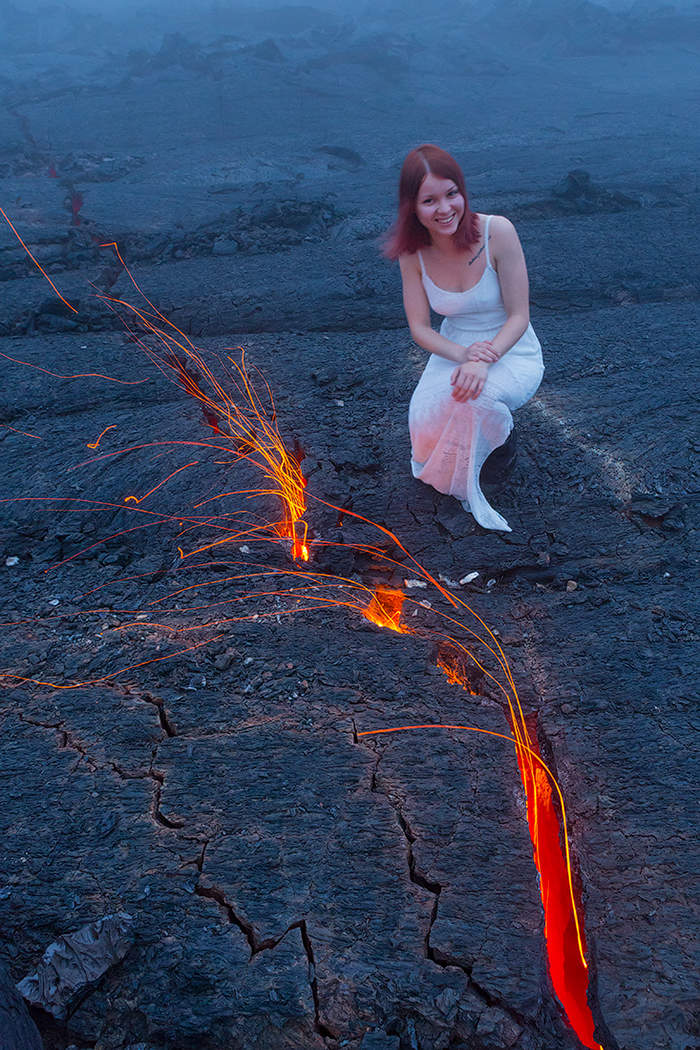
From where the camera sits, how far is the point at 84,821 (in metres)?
2.12

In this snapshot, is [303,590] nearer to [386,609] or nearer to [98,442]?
[386,609]

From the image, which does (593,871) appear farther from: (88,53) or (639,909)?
(88,53)

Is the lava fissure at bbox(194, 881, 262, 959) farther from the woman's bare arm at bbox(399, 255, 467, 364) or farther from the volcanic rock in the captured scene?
the woman's bare arm at bbox(399, 255, 467, 364)

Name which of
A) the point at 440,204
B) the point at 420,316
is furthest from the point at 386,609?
the point at 440,204

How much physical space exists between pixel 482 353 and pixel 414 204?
70 centimetres

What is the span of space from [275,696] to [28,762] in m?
0.84

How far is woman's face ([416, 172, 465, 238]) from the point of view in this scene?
9.53 ft

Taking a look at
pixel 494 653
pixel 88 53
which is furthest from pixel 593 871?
pixel 88 53

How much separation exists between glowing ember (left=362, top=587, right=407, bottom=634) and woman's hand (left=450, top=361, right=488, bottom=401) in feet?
3.02

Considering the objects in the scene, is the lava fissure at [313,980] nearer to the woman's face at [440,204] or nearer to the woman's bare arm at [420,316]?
the woman's bare arm at [420,316]

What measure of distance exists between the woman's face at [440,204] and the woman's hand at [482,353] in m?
0.50

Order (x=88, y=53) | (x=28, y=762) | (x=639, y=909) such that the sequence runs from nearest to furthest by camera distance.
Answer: (x=639, y=909)
(x=28, y=762)
(x=88, y=53)

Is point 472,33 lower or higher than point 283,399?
higher

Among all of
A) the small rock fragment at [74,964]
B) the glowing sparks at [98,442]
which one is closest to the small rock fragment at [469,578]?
the small rock fragment at [74,964]
